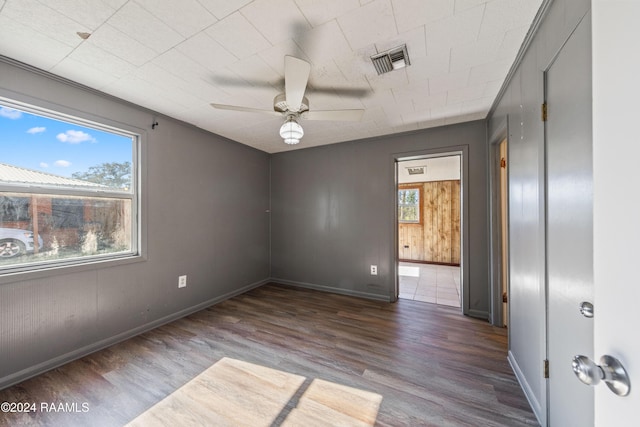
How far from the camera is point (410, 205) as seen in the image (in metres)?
6.77

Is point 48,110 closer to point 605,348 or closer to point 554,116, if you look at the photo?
point 605,348

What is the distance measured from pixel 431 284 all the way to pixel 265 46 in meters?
4.33

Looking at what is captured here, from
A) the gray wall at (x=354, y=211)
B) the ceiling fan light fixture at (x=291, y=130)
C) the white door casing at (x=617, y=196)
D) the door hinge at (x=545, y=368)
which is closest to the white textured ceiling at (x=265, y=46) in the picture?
the ceiling fan light fixture at (x=291, y=130)

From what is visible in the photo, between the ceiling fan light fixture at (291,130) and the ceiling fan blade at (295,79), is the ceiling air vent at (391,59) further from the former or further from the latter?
the ceiling fan light fixture at (291,130)

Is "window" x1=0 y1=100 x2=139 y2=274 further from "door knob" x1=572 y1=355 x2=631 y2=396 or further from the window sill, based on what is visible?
→ "door knob" x1=572 y1=355 x2=631 y2=396

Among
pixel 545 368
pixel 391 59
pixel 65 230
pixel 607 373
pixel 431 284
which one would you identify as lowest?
pixel 431 284

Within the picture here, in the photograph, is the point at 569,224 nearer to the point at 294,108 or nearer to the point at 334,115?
the point at 334,115

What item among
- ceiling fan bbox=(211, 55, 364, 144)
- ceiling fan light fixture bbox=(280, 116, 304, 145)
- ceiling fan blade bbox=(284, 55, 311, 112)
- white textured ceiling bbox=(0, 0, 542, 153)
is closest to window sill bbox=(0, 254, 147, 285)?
white textured ceiling bbox=(0, 0, 542, 153)

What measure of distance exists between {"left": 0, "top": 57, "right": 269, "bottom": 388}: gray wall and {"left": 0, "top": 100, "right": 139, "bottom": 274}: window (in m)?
0.14

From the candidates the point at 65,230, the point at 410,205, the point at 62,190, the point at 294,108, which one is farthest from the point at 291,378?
the point at 410,205

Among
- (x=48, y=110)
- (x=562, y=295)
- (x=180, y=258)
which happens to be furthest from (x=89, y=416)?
(x=562, y=295)

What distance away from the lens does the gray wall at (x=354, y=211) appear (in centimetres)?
285

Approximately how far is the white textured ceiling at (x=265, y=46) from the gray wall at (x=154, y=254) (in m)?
0.25

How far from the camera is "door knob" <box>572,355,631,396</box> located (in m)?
0.47
